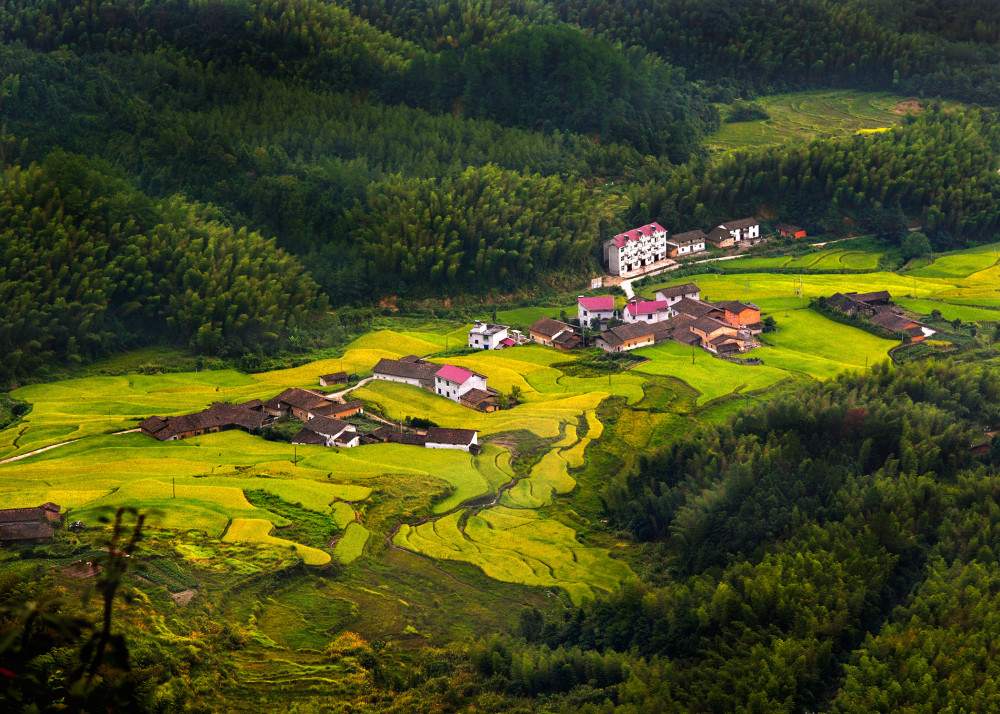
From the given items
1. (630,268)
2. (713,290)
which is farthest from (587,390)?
(630,268)

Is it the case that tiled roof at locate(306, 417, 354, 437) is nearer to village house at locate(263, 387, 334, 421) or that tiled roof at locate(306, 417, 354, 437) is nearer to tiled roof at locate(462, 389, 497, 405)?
village house at locate(263, 387, 334, 421)

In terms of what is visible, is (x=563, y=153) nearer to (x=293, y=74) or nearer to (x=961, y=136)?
(x=293, y=74)

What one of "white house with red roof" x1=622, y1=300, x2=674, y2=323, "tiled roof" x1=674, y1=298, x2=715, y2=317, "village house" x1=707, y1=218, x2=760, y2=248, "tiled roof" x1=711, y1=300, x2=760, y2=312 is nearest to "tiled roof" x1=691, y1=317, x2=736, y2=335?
"tiled roof" x1=711, y1=300, x2=760, y2=312

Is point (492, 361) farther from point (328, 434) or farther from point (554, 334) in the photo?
point (328, 434)

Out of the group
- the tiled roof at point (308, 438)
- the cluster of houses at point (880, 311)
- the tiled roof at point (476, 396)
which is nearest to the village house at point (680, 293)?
the cluster of houses at point (880, 311)

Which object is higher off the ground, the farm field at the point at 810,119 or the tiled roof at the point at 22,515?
Result: the farm field at the point at 810,119

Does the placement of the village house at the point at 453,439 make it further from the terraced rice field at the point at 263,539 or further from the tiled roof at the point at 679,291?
the tiled roof at the point at 679,291

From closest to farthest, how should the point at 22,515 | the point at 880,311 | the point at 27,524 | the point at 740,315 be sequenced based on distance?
the point at 27,524, the point at 22,515, the point at 740,315, the point at 880,311

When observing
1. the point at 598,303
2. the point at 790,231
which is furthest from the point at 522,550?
the point at 790,231
